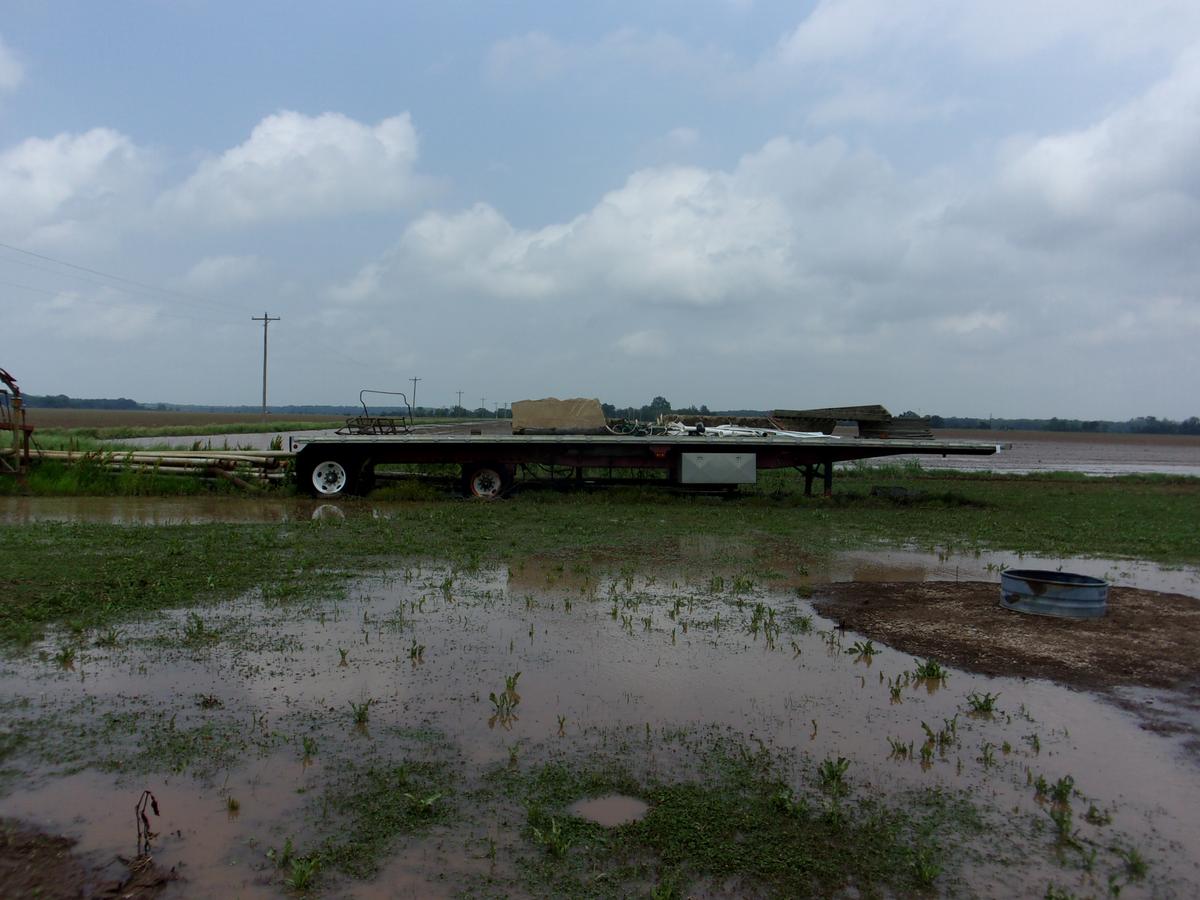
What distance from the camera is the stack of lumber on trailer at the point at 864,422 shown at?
19.3 metres

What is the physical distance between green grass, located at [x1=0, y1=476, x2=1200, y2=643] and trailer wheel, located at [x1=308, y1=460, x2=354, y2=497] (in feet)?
4.33

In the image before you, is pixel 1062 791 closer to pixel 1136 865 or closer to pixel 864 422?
pixel 1136 865

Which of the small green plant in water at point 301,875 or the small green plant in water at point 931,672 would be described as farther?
the small green plant in water at point 931,672

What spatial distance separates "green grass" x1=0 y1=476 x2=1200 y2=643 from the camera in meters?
8.88

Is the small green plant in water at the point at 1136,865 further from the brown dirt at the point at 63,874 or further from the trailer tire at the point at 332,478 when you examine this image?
the trailer tire at the point at 332,478

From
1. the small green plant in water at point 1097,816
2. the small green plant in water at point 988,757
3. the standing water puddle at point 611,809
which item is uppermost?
the small green plant in water at point 988,757

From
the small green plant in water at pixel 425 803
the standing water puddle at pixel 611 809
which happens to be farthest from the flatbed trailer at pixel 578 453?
the small green plant in water at pixel 425 803

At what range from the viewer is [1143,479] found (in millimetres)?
29266

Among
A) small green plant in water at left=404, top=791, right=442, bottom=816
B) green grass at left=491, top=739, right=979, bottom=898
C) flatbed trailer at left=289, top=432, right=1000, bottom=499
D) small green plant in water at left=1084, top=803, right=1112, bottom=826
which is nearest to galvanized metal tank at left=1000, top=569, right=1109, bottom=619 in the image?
small green plant in water at left=1084, top=803, right=1112, bottom=826

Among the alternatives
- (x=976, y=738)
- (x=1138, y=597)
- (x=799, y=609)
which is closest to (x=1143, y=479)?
(x=1138, y=597)

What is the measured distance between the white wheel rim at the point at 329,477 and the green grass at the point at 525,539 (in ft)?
4.46

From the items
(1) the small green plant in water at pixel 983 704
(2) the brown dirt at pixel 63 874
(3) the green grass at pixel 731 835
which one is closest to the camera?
(2) the brown dirt at pixel 63 874

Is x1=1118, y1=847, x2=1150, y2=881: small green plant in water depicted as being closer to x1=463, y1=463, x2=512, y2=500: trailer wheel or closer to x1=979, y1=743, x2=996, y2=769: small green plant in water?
x1=979, y1=743, x2=996, y2=769: small green plant in water

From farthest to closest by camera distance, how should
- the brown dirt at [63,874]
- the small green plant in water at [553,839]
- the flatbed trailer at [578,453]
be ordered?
1. the flatbed trailer at [578,453]
2. the small green plant in water at [553,839]
3. the brown dirt at [63,874]
